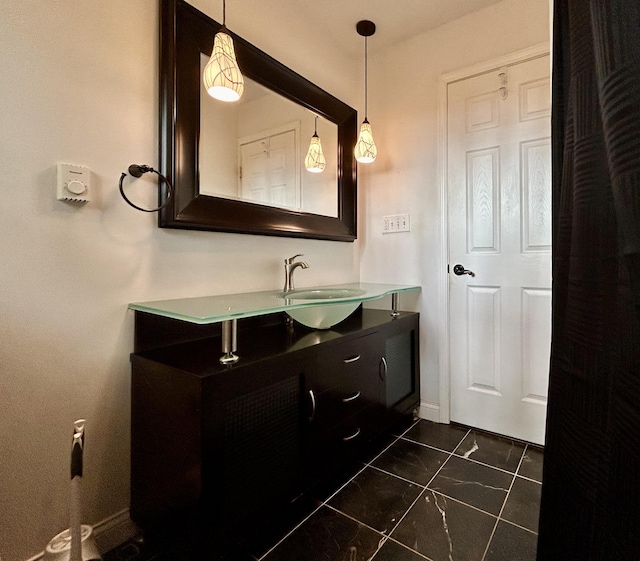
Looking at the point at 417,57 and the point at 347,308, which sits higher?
the point at 417,57

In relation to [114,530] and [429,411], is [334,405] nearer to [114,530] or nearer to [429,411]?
[114,530]

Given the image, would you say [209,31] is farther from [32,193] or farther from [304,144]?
[32,193]

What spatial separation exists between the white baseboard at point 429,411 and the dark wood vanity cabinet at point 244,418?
68 cm

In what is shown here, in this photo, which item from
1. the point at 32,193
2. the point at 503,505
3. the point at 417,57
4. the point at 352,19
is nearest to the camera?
the point at 32,193

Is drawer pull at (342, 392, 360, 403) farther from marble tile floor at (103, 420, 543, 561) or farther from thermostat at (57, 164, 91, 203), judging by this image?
thermostat at (57, 164, 91, 203)

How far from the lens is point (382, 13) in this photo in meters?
1.89

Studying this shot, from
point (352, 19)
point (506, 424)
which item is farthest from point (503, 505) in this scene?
point (352, 19)

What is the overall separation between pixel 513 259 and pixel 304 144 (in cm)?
128

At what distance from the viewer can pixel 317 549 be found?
1.12 meters

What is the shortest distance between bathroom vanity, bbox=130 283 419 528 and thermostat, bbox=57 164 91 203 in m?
0.39

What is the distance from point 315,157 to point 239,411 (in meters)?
1.46

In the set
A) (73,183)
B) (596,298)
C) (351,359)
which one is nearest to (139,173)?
(73,183)

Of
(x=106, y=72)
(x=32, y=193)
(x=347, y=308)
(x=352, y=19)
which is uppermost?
(x=352, y=19)

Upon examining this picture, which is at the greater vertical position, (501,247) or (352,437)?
(501,247)
